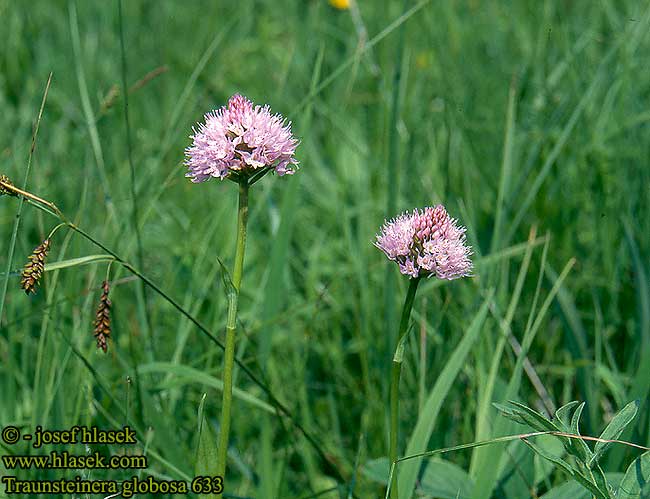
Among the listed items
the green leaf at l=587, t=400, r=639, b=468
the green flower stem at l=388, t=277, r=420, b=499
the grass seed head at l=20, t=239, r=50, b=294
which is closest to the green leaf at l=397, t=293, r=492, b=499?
the green flower stem at l=388, t=277, r=420, b=499

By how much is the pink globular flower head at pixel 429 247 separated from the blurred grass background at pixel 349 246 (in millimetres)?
314

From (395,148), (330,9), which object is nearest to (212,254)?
(395,148)

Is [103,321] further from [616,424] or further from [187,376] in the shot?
[616,424]

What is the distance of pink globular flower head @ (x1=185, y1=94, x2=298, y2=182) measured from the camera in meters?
0.91

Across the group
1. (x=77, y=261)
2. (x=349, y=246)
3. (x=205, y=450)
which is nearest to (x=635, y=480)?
(x=205, y=450)

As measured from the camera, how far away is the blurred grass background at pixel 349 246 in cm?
141

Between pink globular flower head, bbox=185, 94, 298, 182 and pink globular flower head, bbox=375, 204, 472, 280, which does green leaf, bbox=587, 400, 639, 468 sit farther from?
pink globular flower head, bbox=185, 94, 298, 182

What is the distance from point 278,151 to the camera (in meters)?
0.93

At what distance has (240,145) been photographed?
3.03 feet

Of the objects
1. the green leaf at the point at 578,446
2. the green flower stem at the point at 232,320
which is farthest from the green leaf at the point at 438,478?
the green flower stem at the point at 232,320

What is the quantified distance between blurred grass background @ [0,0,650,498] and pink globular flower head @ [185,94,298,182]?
429 mm

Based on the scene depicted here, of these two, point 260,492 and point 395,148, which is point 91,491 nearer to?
point 260,492

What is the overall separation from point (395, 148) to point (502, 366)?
1.73 ft

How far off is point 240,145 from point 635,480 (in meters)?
0.65
